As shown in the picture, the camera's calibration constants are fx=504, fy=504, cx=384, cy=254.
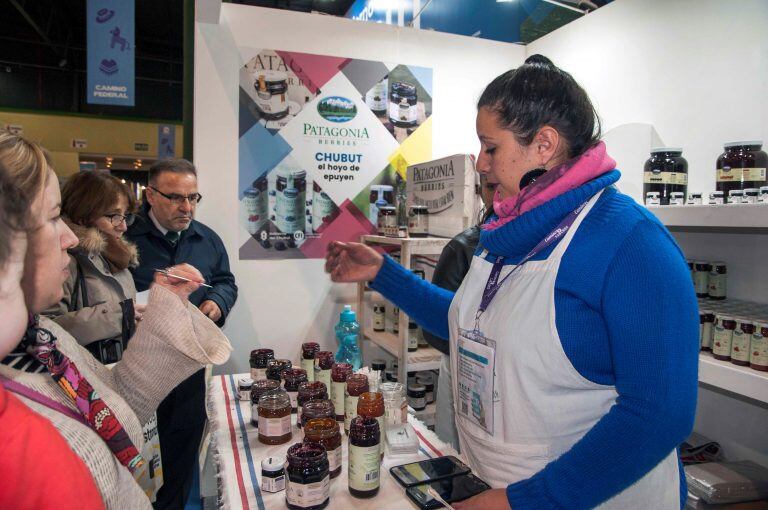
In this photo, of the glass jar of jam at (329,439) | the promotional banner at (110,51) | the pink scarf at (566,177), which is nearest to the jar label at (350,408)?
the glass jar of jam at (329,439)

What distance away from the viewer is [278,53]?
10.9ft

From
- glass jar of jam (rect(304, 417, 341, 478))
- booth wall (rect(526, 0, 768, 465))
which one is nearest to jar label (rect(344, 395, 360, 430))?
glass jar of jam (rect(304, 417, 341, 478))

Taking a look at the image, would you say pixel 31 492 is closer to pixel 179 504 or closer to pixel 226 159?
pixel 179 504

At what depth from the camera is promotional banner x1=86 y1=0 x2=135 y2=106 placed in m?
3.40

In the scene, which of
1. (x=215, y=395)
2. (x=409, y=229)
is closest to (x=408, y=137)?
(x=409, y=229)

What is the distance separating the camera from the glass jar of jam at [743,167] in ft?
5.98

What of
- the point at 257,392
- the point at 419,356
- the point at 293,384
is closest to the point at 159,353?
the point at 257,392

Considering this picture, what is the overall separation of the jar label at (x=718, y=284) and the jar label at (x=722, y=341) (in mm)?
436

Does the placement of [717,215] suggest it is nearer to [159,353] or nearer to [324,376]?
[324,376]

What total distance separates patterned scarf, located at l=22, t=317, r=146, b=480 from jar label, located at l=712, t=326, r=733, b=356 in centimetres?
187

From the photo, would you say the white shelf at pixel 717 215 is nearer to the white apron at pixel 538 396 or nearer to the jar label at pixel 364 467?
the white apron at pixel 538 396

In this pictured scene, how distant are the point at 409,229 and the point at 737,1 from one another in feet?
6.15

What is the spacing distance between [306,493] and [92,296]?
1351mm

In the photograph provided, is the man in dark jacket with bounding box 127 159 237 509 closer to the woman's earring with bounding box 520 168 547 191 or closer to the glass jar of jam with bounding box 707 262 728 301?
the woman's earring with bounding box 520 168 547 191
